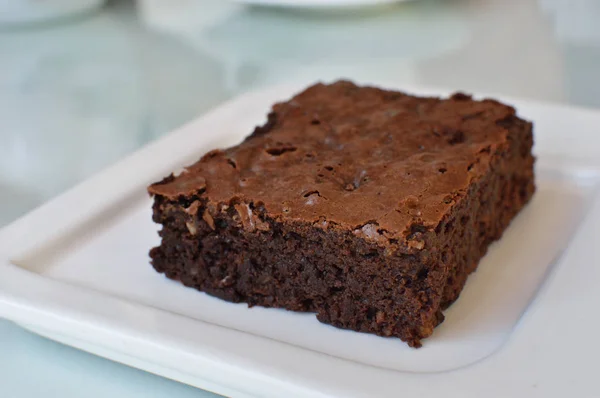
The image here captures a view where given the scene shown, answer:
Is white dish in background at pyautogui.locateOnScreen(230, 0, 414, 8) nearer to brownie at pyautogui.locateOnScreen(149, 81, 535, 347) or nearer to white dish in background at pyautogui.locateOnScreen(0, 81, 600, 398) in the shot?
white dish in background at pyautogui.locateOnScreen(0, 81, 600, 398)

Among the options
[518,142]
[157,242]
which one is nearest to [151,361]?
[157,242]

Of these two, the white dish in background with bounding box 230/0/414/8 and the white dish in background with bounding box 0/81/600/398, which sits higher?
the white dish in background with bounding box 230/0/414/8

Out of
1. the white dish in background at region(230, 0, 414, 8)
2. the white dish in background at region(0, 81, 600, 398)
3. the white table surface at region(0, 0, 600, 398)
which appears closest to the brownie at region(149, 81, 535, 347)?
the white dish in background at region(0, 81, 600, 398)

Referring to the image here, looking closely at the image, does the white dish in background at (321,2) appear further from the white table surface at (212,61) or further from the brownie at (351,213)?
the brownie at (351,213)

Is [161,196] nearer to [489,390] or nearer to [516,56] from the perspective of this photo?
[489,390]

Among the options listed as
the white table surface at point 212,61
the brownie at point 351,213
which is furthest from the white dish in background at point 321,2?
the brownie at point 351,213

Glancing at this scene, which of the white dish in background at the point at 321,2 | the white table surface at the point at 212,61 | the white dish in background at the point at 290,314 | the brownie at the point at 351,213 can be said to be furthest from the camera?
the white dish in background at the point at 321,2

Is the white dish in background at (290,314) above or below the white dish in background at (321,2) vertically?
below
